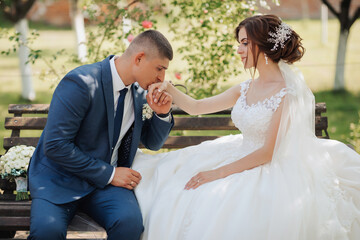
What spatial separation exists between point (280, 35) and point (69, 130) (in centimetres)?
162

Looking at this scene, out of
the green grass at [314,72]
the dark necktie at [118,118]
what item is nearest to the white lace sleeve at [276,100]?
the dark necktie at [118,118]

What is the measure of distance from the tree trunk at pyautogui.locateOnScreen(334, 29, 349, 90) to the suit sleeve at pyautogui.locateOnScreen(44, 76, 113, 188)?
652 cm

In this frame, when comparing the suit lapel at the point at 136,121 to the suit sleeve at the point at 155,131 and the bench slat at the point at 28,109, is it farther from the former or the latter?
the bench slat at the point at 28,109

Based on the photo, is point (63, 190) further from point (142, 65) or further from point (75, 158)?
point (142, 65)

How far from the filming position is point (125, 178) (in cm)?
315

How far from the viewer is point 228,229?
8.66 ft

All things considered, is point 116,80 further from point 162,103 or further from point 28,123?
point 28,123

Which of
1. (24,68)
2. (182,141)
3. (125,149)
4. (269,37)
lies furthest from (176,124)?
(24,68)

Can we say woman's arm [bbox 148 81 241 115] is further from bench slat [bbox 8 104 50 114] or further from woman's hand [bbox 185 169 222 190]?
bench slat [bbox 8 104 50 114]

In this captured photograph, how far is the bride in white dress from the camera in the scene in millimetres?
2674

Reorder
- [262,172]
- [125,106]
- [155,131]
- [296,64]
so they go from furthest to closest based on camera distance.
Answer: [296,64]
[155,131]
[125,106]
[262,172]

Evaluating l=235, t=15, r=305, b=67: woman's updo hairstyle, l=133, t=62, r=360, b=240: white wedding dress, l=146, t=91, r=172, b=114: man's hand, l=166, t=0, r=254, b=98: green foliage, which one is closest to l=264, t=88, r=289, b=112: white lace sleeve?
l=133, t=62, r=360, b=240: white wedding dress

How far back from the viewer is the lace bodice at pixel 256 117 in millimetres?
3115

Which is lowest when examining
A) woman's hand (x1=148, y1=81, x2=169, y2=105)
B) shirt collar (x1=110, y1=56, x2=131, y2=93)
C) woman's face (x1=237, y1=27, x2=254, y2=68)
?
woman's hand (x1=148, y1=81, x2=169, y2=105)
